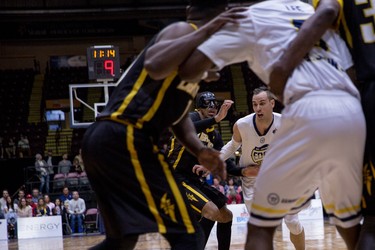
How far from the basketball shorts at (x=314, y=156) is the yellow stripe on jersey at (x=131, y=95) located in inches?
31.8

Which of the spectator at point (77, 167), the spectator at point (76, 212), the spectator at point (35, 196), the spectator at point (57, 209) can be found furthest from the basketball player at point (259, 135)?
the spectator at point (77, 167)

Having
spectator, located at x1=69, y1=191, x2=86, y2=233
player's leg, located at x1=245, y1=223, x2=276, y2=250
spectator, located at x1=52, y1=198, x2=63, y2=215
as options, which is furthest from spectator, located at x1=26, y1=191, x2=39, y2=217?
player's leg, located at x1=245, y1=223, x2=276, y2=250

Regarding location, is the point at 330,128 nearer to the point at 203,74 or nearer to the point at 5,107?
the point at 203,74

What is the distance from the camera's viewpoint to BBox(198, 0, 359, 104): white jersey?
10.5ft

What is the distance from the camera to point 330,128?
3.08 meters

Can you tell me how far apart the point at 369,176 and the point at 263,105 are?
10.2 feet

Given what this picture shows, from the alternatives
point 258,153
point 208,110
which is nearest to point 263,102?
point 258,153

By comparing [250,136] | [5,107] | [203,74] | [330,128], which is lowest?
[5,107]

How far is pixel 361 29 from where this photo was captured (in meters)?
3.43

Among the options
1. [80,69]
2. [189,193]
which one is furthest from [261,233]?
[80,69]

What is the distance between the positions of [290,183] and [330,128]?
0.35 m

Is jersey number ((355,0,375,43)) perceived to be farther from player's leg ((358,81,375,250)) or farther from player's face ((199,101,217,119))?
player's face ((199,101,217,119))

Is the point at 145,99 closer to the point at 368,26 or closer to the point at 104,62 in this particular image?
the point at 368,26

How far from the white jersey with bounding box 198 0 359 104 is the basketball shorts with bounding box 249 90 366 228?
0.07 metres
